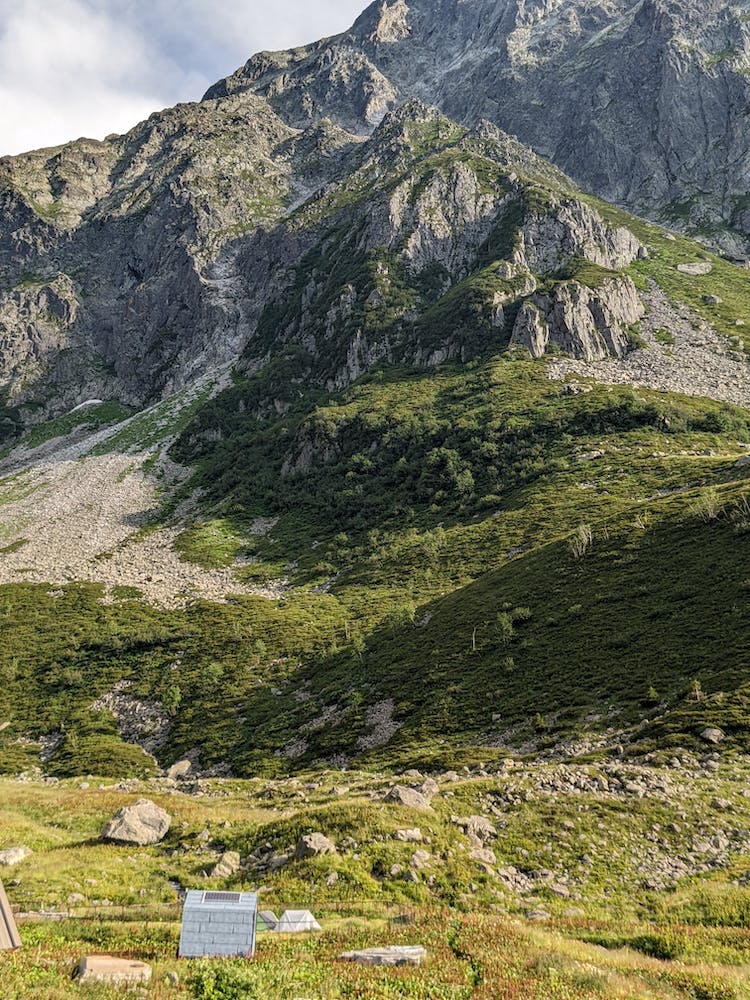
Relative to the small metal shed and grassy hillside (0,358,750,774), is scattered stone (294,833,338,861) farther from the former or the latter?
grassy hillside (0,358,750,774)

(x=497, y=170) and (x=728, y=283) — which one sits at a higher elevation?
(x=497, y=170)

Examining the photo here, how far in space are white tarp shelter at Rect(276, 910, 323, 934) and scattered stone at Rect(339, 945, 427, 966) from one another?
1.76 m

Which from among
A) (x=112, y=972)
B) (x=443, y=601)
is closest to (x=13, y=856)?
(x=112, y=972)

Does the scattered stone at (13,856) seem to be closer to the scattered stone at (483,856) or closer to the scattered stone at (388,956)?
the scattered stone at (388,956)

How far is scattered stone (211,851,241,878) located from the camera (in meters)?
16.8

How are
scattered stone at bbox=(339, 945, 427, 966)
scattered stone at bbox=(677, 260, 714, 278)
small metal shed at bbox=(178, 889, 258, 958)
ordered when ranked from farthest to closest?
1. scattered stone at bbox=(677, 260, 714, 278)
2. scattered stone at bbox=(339, 945, 427, 966)
3. small metal shed at bbox=(178, 889, 258, 958)

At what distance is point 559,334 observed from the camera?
108875 mm

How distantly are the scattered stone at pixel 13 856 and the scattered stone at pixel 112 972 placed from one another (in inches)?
425

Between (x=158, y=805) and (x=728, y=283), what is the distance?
169 metres

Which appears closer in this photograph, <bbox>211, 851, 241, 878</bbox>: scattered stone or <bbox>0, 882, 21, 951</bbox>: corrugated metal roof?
<bbox>0, 882, 21, 951</bbox>: corrugated metal roof

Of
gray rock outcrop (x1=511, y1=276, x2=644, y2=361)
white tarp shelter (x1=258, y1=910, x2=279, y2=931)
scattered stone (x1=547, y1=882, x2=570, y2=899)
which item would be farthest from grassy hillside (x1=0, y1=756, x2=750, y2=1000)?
gray rock outcrop (x1=511, y1=276, x2=644, y2=361)

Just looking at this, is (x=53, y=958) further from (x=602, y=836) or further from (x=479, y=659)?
(x=479, y=659)

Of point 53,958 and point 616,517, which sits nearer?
point 53,958

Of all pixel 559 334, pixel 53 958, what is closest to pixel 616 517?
pixel 53 958
